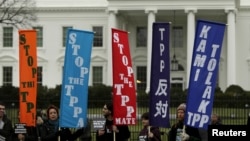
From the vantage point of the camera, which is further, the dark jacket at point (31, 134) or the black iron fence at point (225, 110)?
the black iron fence at point (225, 110)

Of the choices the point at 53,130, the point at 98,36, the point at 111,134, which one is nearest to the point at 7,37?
the point at 98,36

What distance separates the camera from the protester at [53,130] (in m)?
13.5

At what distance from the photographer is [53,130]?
45.1 ft

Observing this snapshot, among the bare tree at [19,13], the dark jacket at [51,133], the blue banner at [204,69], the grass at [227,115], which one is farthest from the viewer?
the bare tree at [19,13]

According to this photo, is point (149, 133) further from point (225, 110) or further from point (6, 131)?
point (225, 110)

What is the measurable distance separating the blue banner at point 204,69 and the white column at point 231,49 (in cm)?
4279

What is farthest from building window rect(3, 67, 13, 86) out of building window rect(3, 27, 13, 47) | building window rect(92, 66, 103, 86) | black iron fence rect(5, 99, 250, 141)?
black iron fence rect(5, 99, 250, 141)

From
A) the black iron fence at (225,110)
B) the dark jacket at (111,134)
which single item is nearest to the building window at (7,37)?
the black iron fence at (225,110)

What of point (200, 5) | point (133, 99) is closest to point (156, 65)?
point (133, 99)

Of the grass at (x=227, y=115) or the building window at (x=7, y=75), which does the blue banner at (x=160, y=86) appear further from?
the building window at (x=7, y=75)

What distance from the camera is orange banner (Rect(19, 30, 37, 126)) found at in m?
15.0

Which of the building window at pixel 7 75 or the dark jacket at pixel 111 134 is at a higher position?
the building window at pixel 7 75

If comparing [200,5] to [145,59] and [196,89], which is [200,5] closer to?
[145,59]

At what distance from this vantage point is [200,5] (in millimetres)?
55781
